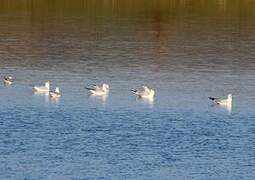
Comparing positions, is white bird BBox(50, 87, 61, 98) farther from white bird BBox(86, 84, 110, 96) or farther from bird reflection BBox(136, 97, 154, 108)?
bird reflection BBox(136, 97, 154, 108)

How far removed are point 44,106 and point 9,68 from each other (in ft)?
37.8

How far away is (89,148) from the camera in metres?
41.2

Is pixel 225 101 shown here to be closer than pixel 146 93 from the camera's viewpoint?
Yes

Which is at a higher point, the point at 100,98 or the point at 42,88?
the point at 42,88

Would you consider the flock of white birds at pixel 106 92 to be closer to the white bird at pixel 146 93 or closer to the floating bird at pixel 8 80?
the white bird at pixel 146 93

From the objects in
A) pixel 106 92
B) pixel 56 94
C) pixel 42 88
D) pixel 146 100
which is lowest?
pixel 146 100

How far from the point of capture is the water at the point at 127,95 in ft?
128

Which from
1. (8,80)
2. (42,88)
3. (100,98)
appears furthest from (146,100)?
(8,80)

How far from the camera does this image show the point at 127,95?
53.0 meters

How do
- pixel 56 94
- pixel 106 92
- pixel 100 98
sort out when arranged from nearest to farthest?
pixel 56 94, pixel 100 98, pixel 106 92

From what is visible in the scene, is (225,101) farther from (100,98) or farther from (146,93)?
(100,98)

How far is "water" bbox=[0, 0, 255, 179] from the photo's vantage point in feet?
128

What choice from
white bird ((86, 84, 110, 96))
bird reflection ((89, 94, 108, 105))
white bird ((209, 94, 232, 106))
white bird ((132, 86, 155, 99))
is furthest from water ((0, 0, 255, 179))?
white bird ((86, 84, 110, 96))

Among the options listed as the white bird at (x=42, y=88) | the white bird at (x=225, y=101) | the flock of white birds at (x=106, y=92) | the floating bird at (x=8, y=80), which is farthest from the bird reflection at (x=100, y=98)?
the white bird at (x=225, y=101)
